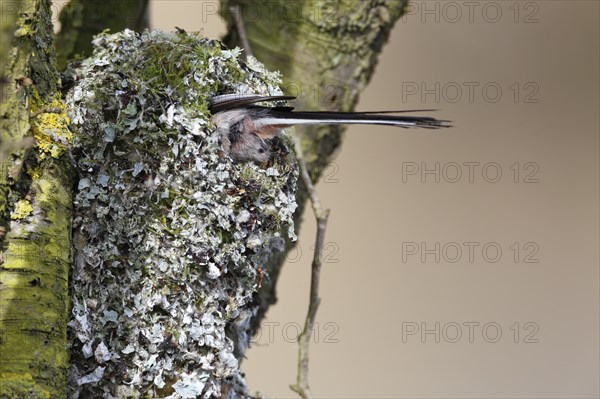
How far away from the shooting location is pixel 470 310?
5.95m

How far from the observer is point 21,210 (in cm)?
220

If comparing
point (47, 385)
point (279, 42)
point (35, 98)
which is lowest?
point (47, 385)

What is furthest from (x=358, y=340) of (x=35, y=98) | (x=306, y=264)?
(x=35, y=98)

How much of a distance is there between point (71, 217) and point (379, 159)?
3.92 meters

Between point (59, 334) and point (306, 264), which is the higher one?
point (306, 264)

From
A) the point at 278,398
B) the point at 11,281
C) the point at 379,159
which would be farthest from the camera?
the point at 379,159

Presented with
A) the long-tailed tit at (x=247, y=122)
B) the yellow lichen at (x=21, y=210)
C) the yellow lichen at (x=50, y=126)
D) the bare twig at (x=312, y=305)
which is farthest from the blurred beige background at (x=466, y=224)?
the yellow lichen at (x=21, y=210)

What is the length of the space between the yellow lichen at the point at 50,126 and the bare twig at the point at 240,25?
1.20 metres

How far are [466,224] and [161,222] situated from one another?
392 centimetres

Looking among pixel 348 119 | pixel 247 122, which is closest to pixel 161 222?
pixel 247 122

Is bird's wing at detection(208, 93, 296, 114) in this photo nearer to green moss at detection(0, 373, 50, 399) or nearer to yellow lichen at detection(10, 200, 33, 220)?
yellow lichen at detection(10, 200, 33, 220)

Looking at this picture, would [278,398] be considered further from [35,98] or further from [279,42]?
[35,98]

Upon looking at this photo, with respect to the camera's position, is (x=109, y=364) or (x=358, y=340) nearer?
(x=109, y=364)

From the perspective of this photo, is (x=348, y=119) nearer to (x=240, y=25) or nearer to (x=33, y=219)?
(x=33, y=219)
